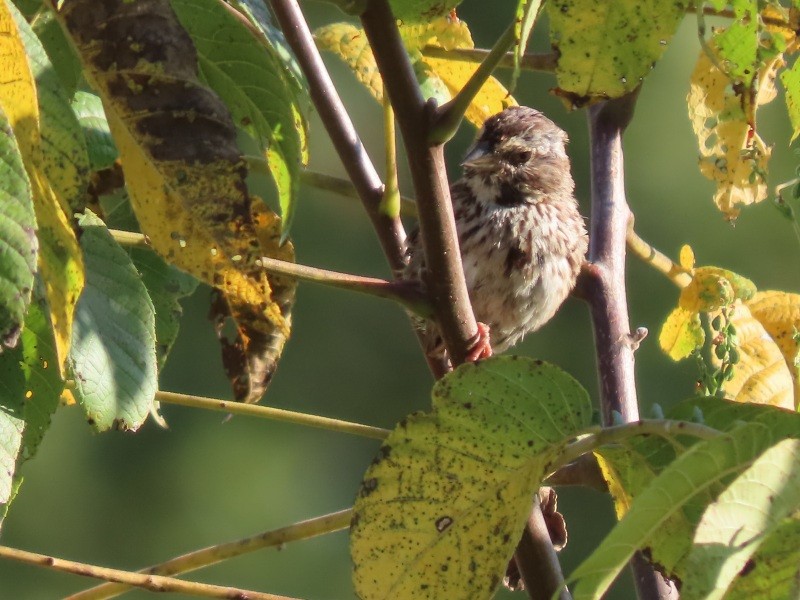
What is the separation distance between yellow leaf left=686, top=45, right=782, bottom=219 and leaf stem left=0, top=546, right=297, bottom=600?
0.93m

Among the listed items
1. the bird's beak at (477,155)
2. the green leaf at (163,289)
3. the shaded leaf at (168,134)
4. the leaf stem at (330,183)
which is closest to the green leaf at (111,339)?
the shaded leaf at (168,134)

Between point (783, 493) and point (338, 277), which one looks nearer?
point (783, 493)

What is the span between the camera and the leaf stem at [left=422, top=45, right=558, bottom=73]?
1.64 m

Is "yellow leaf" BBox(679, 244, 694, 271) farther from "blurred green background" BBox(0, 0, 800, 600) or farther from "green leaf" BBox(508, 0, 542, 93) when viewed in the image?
"blurred green background" BBox(0, 0, 800, 600)

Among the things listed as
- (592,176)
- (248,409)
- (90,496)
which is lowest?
(90,496)

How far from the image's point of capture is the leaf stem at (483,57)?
164cm

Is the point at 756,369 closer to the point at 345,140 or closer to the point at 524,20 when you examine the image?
the point at 345,140

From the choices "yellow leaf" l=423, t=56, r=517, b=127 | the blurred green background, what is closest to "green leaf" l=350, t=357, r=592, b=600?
"yellow leaf" l=423, t=56, r=517, b=127

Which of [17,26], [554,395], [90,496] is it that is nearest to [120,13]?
[17,26]

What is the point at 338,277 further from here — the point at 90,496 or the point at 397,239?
the point at 90,496

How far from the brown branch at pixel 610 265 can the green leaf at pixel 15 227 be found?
1.08 metres

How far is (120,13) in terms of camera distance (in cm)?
98

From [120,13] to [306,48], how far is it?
1.60 ft

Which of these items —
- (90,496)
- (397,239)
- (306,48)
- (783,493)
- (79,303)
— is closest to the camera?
(783,493)
